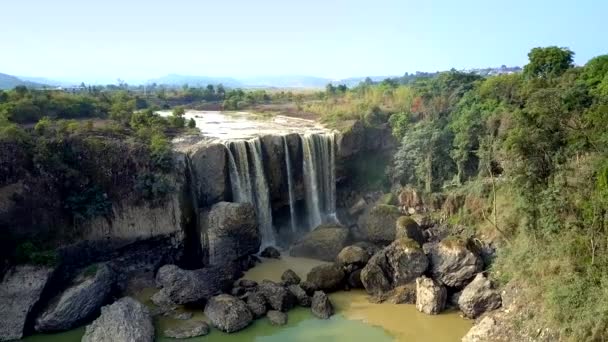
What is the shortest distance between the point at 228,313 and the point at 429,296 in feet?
→ 22.3

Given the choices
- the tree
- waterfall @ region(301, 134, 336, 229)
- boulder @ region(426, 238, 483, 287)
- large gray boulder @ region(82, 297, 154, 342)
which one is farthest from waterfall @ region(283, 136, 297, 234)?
the tree

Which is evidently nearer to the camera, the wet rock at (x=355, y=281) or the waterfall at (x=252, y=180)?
the wet rock at (x=355, y=281)

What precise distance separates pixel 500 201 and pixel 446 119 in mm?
6919

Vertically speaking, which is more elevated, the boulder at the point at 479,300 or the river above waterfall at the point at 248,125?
the river above waterfall at the point at 248,125

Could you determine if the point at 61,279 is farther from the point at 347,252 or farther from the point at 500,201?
the point at 500,201

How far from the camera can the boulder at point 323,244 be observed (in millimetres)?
23484

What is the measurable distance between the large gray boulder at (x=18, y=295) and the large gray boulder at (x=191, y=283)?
12.8 ft

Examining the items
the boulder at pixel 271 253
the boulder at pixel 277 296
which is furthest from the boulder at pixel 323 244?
the boulder at pixel 277 296

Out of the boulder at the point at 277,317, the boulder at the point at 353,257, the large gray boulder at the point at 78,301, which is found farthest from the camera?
the boulder at the point at 353,257

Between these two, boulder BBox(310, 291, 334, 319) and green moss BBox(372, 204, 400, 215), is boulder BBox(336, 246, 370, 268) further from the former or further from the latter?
green moss BBox(372, 204, 400, 215)

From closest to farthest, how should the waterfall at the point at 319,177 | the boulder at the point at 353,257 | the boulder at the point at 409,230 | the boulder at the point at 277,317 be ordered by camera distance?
the boulder at the point at 277,317 < the boulder at the point at 353,257 < the boulder at the point at 409,230 < the waterfall at the point at 319,177

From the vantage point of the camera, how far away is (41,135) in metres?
21.3

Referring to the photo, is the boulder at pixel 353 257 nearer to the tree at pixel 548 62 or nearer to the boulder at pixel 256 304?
the boulder at pixel 256 304

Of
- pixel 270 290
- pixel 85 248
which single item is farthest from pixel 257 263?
pixel 85 248
